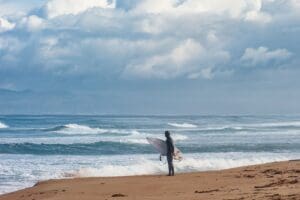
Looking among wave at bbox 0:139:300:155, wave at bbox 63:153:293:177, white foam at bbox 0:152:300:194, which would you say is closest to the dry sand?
white foam at bbox 0:152:300:194

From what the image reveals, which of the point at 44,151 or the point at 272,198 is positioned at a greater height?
the point at 44,151

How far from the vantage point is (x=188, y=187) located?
15.7 meters

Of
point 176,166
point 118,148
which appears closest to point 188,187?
point 176,166

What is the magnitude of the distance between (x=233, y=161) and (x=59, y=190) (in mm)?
10469

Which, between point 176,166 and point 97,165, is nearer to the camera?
point 176,166

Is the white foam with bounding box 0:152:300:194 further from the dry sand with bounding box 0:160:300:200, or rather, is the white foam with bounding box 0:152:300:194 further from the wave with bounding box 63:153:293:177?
the dry sand with bounding box 0:160:300:200

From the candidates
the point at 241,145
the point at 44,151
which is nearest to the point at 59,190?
the point at 44,151

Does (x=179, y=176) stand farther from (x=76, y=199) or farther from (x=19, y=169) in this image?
(x=19, y=169)

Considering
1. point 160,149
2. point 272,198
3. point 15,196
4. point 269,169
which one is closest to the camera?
point 272,198

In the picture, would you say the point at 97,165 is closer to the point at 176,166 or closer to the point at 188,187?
the point at 176,166

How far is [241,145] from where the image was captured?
34.9 meters

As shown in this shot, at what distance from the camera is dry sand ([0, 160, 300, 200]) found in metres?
12.9

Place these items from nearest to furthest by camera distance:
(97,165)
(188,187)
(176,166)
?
(188,187) < (176,166) < (97,165)

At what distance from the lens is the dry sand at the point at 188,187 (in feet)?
42.5
